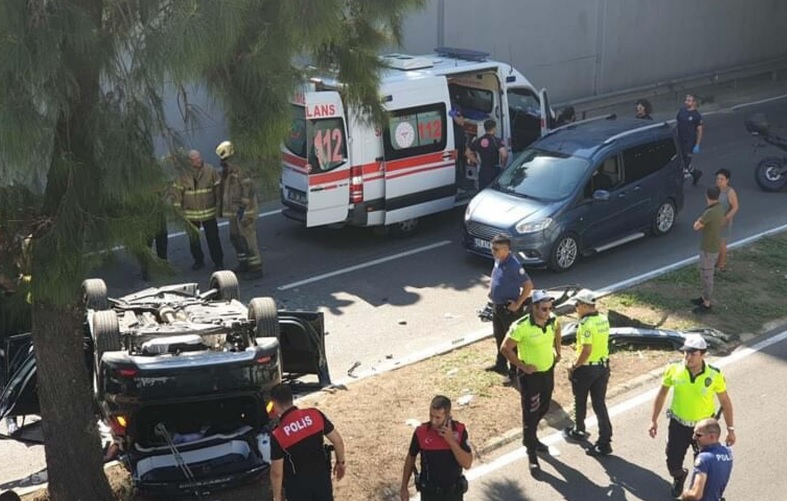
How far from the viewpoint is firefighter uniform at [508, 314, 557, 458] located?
870cm

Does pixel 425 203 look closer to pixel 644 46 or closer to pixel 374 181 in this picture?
pixel 374 181

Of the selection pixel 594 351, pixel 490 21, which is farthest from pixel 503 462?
pixel 490 21

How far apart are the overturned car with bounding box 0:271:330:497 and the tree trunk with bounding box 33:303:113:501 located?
19 centimetres

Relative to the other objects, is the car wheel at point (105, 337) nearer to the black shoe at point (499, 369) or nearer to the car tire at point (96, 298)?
the car tire at point (96, 298)

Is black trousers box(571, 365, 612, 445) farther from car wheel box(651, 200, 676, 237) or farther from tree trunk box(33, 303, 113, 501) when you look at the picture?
car wheel box(651, 200, 676, 237)

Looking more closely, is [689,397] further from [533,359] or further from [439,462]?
[439,462]

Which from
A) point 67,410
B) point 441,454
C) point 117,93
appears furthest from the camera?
point 67,410

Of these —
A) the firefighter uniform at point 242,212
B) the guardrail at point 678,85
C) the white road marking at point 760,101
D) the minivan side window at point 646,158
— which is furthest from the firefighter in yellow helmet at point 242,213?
the white road marking at point 760,101

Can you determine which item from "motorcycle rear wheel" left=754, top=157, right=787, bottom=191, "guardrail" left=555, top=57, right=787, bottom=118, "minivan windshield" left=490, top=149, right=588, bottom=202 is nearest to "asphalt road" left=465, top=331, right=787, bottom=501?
"minivan windshield" left=490, top=149, right=588, bottom=202

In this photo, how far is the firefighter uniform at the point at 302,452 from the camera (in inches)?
275

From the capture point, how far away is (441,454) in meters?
7.11

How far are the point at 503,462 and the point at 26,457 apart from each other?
13.9 feet

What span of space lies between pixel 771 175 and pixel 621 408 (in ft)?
31.2

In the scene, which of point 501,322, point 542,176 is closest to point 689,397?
point 501,322
